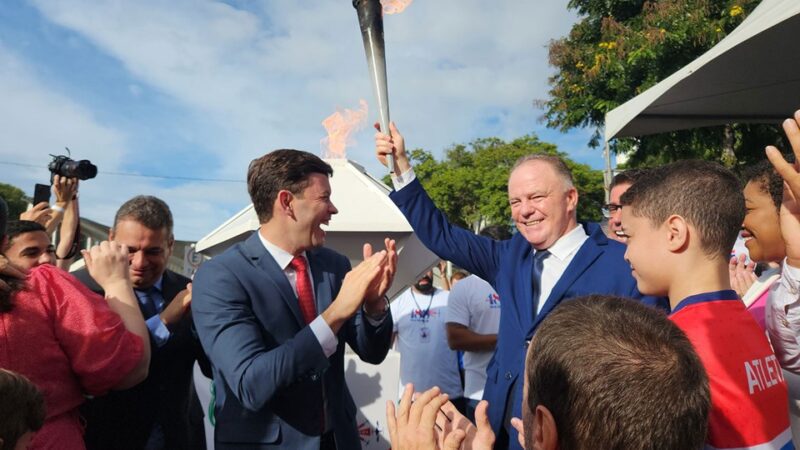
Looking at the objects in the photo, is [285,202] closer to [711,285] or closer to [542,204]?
[542,204]

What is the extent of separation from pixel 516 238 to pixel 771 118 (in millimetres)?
3841

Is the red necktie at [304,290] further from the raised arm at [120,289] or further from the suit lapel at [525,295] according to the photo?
the suit lapel at [525,295]

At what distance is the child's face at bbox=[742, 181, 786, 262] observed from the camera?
2.14m

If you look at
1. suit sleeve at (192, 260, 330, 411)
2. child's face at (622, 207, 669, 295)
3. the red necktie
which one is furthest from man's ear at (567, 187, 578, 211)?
suit sleeve at (192, 260, 330, 411)

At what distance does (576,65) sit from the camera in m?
13.9

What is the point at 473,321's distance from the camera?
184 inches

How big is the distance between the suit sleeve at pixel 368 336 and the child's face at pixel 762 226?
155 centimetres

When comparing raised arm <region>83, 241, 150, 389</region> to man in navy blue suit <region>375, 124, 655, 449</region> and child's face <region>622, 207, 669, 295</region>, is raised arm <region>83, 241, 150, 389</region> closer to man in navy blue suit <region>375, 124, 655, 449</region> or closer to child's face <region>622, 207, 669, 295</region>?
man in navy blue suit <region>375, 124, 655, 449</region>

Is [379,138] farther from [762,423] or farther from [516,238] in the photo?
[762,423]

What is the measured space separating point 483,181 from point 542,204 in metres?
34.0

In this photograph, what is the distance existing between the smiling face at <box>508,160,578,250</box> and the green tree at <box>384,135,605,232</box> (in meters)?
29.5

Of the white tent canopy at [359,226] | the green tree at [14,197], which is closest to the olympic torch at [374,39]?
the white tent canopy at [359,226]

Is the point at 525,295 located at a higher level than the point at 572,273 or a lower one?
lower

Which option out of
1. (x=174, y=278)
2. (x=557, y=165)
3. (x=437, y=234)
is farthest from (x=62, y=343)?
(x=557, y=165)
